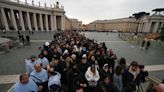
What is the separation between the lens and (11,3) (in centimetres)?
4803

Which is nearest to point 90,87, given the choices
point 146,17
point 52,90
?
point 52,90

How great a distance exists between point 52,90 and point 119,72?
2090 millimetres

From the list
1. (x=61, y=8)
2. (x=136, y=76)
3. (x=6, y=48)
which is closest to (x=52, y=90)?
(x=136, y=76)

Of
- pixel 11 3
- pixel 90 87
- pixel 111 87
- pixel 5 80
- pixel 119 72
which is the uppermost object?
pixel 11 3

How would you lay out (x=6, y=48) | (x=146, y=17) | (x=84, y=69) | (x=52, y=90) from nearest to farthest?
(x=52, y=90) → (x=84, y=69) → (x=6, y=48) → (x=146, y=17)

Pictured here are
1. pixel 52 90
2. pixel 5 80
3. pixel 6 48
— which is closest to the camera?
pixel 52 90

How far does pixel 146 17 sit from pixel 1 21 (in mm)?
81866

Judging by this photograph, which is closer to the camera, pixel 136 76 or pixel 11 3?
pixel 136 76

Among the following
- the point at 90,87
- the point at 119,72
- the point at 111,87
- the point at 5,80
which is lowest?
the point at 5,80

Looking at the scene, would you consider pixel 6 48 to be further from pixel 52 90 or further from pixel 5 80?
pixel 52 90

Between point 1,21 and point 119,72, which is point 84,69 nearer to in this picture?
point 119,72

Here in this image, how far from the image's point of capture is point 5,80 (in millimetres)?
7250

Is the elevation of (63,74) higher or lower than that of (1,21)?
lower

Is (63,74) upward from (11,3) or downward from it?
downward
